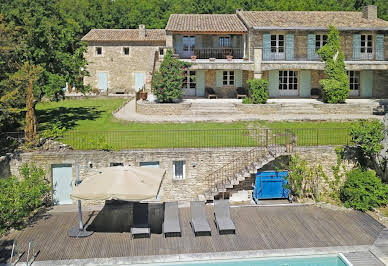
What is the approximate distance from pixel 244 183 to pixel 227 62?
46.2 ft

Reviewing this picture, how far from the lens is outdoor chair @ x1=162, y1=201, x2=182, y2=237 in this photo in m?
16.4

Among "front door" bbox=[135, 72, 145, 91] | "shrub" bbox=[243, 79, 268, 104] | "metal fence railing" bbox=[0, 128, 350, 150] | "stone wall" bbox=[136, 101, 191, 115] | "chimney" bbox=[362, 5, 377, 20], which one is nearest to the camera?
"metal fence railing" bbox=[0, 128, 350, 150]

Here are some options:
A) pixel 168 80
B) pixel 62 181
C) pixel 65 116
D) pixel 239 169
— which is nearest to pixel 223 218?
pixel 239 169

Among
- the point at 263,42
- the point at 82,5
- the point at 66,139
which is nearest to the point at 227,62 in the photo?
the point at 263,42

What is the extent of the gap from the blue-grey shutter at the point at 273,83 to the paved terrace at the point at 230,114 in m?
2.61

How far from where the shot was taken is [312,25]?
33.8m

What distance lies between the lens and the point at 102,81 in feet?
153

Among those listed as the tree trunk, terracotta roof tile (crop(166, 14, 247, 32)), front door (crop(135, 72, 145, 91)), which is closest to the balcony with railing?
terracotta roof tile (crop(166, 14, 247, 32))

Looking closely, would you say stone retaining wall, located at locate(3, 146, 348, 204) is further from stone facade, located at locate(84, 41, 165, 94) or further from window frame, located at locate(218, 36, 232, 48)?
stone facade, located at locate(84, 41, 165, 94)

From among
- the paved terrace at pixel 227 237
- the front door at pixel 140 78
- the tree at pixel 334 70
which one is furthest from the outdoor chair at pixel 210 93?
the paved terrace at pixel 227 237

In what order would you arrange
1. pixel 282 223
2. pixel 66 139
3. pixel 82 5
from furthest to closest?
1. pixel 82 5
2. pixel 66 139
3. pixel 282 223

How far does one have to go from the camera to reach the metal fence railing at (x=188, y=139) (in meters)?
21.6

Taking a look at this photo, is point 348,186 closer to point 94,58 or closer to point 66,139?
point 66,139

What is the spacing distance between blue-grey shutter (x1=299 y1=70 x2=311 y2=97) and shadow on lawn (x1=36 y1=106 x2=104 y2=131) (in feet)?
50.6
